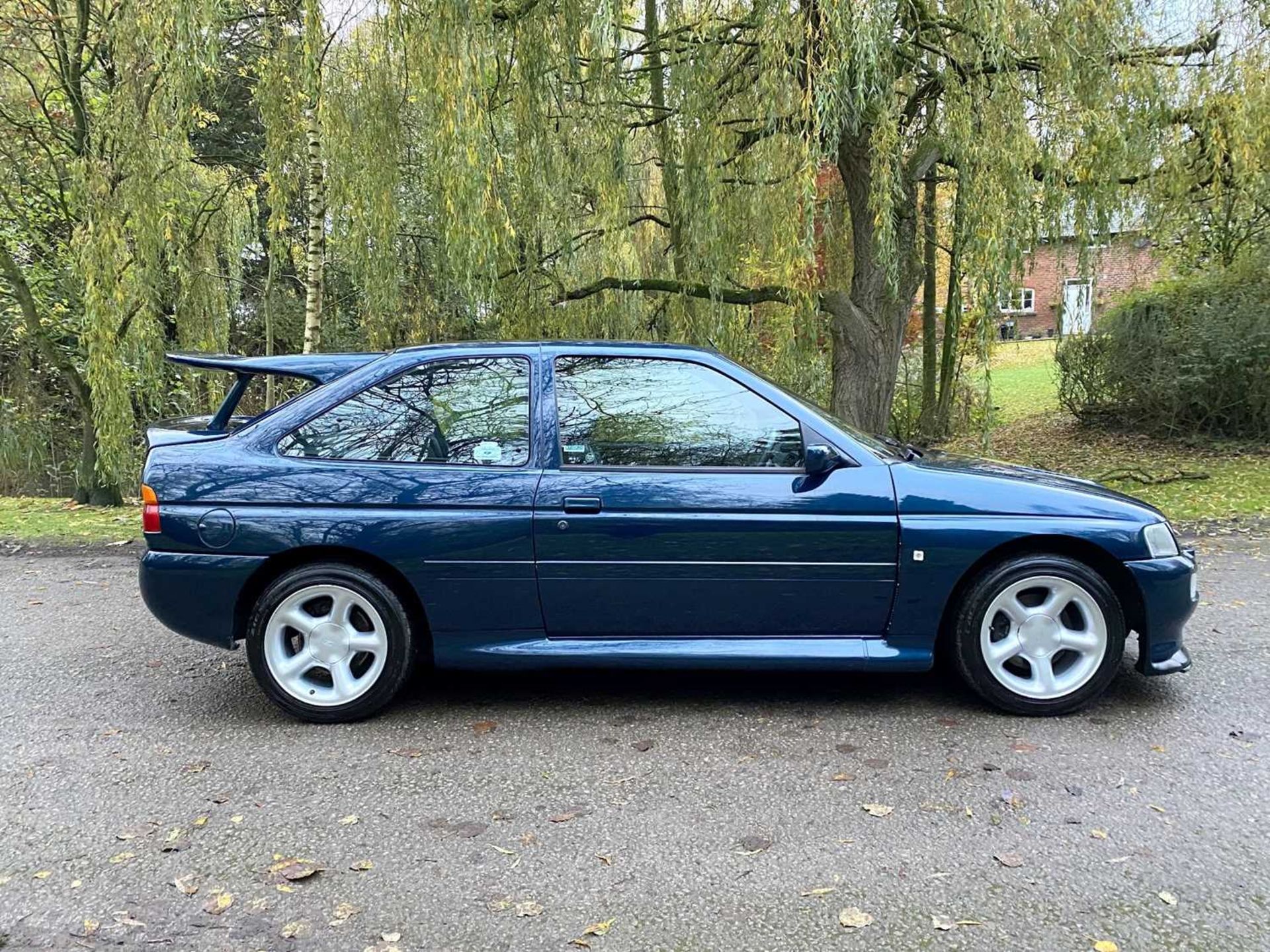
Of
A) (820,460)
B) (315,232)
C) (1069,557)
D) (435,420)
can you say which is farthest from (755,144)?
(315,232)

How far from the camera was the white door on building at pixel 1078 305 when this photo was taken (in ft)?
28.0

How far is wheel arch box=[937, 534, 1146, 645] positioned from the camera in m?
3.57

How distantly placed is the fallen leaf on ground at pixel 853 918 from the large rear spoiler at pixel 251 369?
2.89 m

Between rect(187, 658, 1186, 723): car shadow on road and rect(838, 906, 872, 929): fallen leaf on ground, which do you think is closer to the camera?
rect(838, 906, 872, 929): fallen leaf on ground

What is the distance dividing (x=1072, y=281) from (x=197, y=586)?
8.10m

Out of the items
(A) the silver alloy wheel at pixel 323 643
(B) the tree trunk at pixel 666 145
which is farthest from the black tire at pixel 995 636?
(B) the tree trunk at pixel 666 145

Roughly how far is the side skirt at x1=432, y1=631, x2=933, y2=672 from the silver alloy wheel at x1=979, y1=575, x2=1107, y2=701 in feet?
0.99

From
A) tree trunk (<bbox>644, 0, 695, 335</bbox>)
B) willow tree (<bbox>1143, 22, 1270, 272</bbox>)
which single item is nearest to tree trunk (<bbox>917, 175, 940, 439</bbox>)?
willow tree (<bbox>1143, 22, 1270, 272</bbox>)

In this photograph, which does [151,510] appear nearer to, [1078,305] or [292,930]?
[292,930]

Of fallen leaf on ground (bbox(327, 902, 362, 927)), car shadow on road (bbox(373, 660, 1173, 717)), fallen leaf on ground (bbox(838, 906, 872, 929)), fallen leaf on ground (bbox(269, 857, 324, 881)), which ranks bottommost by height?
fallen leaf on ground (bbox(838, 906, 872, 929))

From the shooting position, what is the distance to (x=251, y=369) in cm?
387

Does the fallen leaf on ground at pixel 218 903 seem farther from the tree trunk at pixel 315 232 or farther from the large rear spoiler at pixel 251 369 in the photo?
the tree trunk at pixel 315 232

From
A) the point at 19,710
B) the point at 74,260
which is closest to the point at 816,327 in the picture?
the point at 19,710

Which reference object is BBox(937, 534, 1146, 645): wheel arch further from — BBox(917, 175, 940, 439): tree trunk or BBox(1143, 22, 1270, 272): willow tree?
BBox(917, 175, 940, 439): tree trunk
